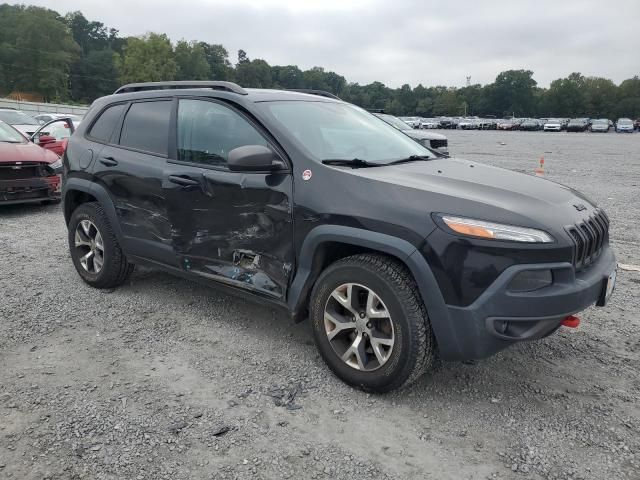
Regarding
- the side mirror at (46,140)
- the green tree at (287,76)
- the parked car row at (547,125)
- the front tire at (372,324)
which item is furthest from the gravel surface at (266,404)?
the green tree at (287,76)

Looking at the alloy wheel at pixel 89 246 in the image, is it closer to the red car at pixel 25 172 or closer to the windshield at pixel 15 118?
the red car at pixel 25 172

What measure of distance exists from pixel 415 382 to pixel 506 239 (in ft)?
3.67

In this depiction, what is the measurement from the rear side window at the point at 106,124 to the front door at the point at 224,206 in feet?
2.94

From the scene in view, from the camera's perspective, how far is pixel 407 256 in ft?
9.26

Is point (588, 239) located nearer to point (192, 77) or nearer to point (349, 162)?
point (349, 162)

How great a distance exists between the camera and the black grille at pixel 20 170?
7.82m

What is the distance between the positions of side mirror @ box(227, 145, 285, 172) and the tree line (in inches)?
2847

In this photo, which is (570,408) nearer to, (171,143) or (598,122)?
(171,143)

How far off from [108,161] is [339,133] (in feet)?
6.77

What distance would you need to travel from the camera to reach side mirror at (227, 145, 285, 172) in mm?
3221

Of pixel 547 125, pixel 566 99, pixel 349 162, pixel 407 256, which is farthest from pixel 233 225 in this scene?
pixel 566 99

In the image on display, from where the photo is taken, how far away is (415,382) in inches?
128

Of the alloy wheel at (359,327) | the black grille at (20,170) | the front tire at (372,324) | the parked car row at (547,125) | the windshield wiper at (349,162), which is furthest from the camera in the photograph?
the parked car row at (547,125)

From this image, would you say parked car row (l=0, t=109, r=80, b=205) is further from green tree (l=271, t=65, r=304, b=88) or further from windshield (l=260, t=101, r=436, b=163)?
green tree (l=271, t=65, r=304, b=88)
